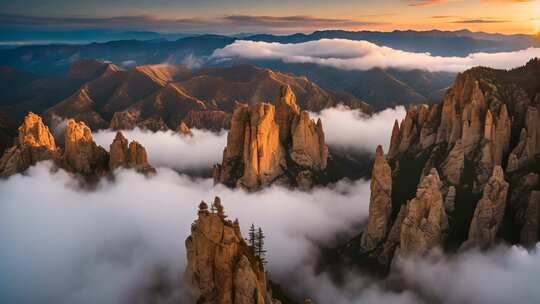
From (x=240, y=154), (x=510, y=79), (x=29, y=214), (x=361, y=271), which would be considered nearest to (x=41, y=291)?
(x=29, y=214)

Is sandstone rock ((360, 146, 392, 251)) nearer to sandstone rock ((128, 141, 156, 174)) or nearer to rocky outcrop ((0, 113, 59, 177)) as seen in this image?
sandstone rock ((128, 141, 156, 174))

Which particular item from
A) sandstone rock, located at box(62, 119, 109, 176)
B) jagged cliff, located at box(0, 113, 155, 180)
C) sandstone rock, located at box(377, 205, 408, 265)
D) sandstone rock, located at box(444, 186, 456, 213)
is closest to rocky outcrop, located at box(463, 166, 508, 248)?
sandstone rock, located at box(444, 186, 456, 213)

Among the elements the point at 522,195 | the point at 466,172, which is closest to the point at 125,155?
the point at 466,172

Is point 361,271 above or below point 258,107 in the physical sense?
below

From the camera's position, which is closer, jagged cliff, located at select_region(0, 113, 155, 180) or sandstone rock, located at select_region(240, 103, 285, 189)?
jagged cliff, located at select_region(0, 113, 155, 180)

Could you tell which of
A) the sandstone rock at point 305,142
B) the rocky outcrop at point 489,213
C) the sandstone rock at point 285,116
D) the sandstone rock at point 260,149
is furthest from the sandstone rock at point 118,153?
the rocky outcrop at point 489,213

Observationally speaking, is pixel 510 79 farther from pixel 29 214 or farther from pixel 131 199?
pixel 29 214

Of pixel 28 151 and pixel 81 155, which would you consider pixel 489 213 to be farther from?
pixel 28 151
